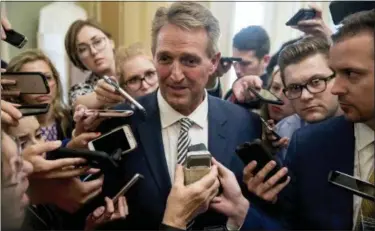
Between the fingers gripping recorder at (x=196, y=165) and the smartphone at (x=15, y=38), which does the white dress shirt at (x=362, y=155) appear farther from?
the smartphone at (x=15, y=38)

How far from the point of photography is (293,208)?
0.86 metres

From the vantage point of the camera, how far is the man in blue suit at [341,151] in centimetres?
68

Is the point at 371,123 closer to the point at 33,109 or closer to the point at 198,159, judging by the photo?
the point at 198,159

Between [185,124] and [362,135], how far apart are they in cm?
32

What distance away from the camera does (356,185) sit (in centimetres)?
73

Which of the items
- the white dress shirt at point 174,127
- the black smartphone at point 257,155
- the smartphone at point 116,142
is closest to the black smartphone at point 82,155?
the smartphone at point 116,142

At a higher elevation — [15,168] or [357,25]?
[357,25]

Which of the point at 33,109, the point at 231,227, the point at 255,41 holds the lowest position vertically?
the point at 231,227

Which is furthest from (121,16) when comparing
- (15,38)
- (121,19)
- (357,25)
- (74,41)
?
(357,25)

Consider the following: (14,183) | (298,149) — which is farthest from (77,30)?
(298,149)

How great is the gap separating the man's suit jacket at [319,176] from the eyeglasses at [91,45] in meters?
0.42

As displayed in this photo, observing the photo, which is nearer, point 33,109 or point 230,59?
point 33,109

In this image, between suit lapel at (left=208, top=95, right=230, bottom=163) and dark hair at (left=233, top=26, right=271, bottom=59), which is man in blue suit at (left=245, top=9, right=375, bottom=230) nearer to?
suit lapel at (left=208, top=95, right=230, bottom=163)

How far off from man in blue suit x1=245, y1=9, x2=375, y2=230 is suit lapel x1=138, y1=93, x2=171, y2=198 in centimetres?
16
